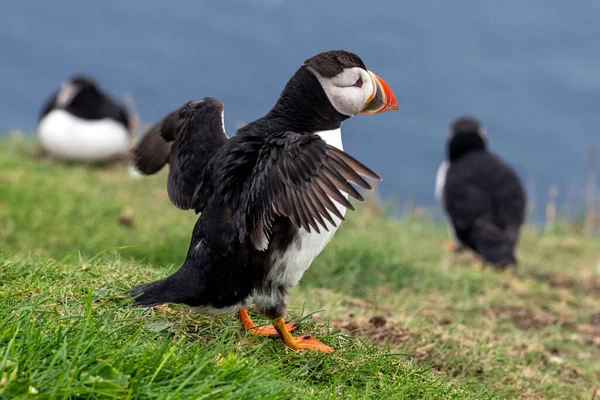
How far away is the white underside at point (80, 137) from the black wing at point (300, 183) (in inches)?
301

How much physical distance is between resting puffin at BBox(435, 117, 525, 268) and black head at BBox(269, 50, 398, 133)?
5.13 metres

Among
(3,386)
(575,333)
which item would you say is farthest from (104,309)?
(575,333)

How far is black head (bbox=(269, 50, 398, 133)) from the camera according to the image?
11.4ft

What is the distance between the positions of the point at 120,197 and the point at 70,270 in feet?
17.2

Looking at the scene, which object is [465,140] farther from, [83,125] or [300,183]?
[300,183]

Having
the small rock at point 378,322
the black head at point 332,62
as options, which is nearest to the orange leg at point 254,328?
the small rock at point 378,322

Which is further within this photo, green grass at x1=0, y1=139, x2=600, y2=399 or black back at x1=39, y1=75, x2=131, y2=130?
black back at x1=39, y1=75, x2=131, y2=130

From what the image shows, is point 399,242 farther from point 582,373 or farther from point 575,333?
point 582,373

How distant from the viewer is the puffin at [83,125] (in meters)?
10.3

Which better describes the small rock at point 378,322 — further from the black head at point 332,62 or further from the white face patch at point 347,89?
the black head at point 332,62

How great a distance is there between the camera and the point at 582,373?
4816 millimetres

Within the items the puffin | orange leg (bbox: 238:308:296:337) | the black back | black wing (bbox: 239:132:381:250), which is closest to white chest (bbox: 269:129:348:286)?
black wing (bbox: 239:132:381:250)

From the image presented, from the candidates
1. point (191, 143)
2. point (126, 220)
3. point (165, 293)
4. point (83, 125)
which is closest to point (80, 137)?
point (83, 125)

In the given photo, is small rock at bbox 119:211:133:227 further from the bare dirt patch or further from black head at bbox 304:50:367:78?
black head at bbox 304:50:367:78
